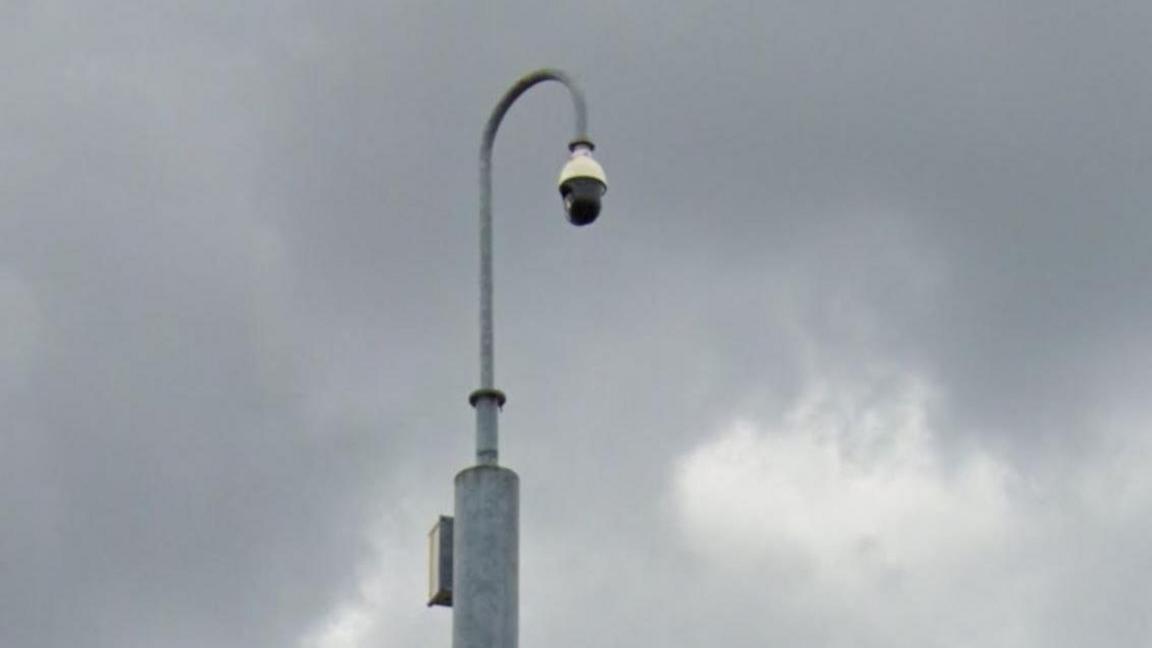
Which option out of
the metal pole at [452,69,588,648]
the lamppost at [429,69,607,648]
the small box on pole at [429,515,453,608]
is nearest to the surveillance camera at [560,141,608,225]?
the lamppost at [429,69,607,648]

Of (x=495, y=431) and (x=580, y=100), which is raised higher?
(x=580, y=100)

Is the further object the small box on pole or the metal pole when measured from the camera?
the small box on pole

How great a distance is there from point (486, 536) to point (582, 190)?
333 cm

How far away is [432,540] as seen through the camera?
21.2 metres

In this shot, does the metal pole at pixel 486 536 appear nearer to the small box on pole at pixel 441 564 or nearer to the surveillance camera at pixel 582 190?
the small box on pole at pixel 441 564

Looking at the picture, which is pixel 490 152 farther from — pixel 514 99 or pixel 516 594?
pixel 516 594

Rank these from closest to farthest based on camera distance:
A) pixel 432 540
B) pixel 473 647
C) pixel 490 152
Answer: pixel 473 647 → pixel 432 540 → pixel 490 152

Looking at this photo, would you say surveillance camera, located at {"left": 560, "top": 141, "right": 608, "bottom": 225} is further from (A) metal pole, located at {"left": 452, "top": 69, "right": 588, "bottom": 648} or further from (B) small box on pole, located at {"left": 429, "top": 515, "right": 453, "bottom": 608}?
(B) small box on pole, located at {"left": 429, "top": 515, "right": 453, "bottom": 608}

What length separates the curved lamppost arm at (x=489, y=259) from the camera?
21.2 m

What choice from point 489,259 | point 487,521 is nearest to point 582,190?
point 489,259

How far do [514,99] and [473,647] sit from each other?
5.58 metres

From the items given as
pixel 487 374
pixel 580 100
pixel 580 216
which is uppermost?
pixel 580 100

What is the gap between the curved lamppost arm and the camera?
2125 cm

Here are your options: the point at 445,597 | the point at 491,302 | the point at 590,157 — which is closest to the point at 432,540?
the point at 445,597
